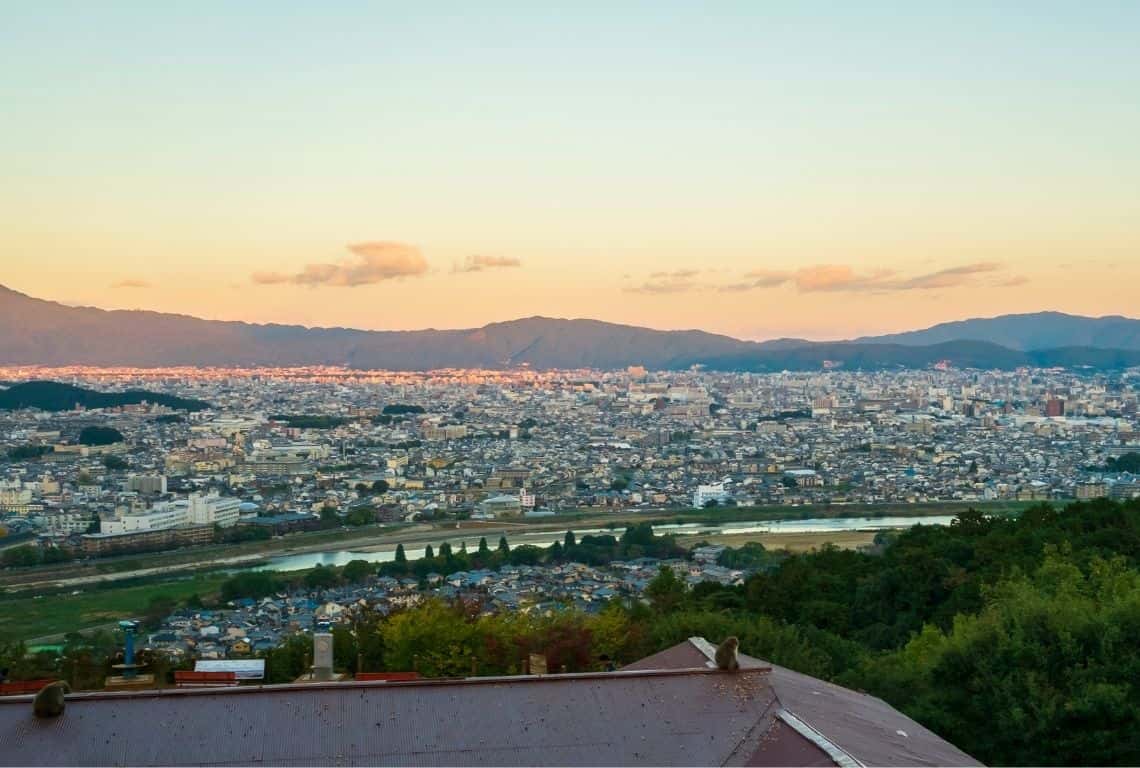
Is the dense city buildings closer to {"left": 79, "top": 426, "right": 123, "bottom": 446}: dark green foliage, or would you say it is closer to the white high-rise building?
the white high-rise building

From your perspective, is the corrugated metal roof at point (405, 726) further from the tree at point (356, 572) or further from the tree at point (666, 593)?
the tree at point (356, 572)

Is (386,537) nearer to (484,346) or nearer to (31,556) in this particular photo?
(31,556)

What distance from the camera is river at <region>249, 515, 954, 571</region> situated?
2097 cm

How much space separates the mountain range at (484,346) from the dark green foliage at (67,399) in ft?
157

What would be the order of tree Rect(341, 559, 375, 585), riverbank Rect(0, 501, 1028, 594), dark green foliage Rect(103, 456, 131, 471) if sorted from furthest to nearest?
dark green foliage Rect(103, 456, 131, 471), riverbank Rect(0, 501, 1028, 594), tree Rect(341, 559, 375, 585)

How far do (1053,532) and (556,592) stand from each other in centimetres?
636

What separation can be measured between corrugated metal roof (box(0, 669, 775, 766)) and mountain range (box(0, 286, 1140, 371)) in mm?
104265

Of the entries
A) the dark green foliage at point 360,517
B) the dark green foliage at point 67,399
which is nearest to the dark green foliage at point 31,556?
the dark green foliage at point 360,517

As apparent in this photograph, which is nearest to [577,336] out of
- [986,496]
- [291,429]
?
[291,429]

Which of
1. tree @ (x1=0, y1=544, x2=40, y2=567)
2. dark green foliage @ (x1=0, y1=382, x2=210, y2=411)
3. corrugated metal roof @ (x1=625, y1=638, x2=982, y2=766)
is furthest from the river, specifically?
dark green foliage @ (x1=0, y1=382, x2=210, y2=411)

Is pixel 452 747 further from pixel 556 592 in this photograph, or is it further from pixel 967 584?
pixel 556 592

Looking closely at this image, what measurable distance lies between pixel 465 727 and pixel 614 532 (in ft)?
66.1

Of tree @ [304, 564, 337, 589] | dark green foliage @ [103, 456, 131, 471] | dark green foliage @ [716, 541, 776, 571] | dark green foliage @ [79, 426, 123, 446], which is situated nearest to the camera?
tree @ [304, 564, 337, 589]

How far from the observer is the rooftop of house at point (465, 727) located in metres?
4.10
